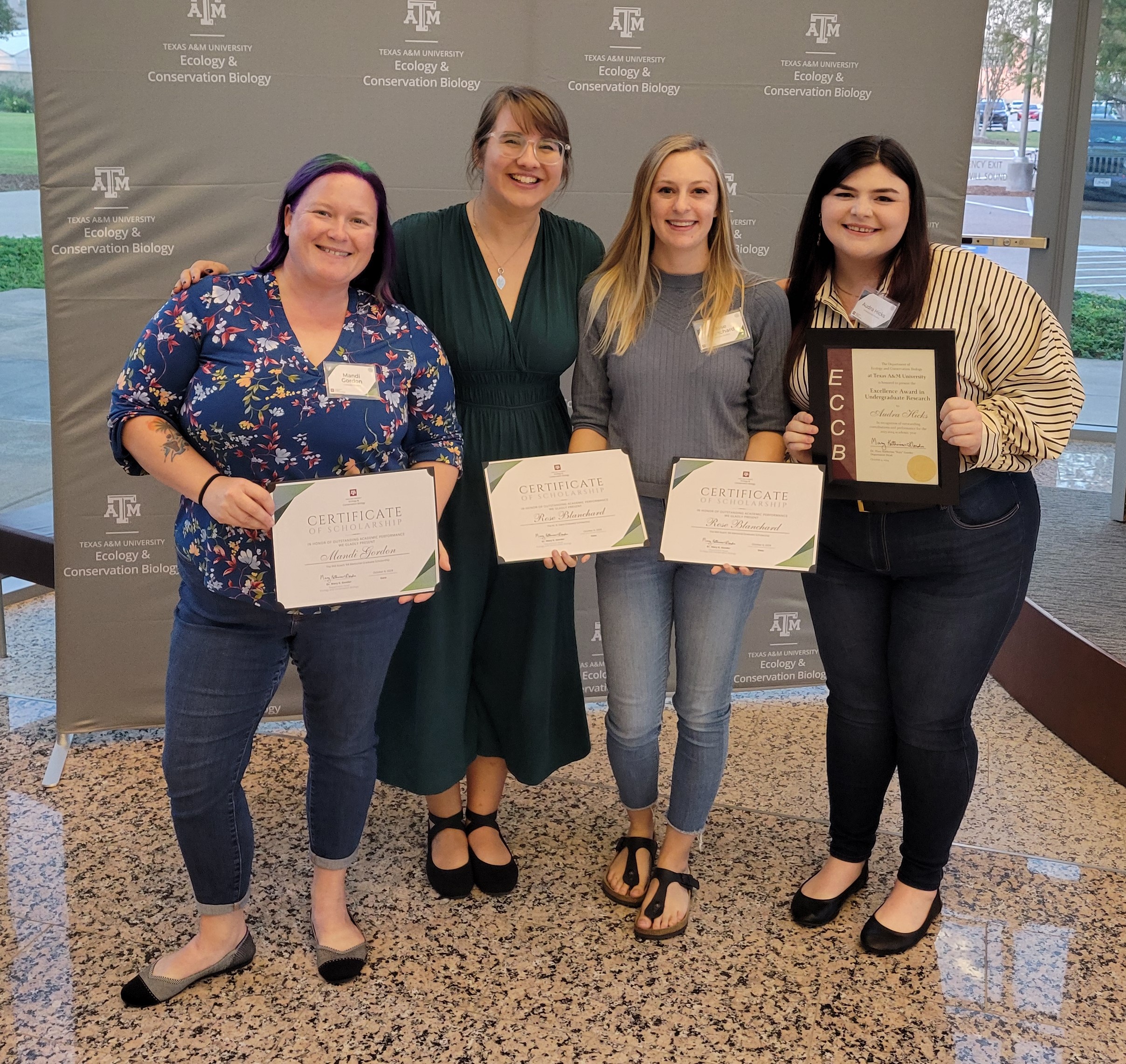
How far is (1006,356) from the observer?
1.89 m

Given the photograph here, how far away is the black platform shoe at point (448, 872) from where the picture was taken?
2.41 m

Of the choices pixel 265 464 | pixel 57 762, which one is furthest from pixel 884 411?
pixel 57 762

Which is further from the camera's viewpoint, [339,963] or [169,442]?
[339,963]

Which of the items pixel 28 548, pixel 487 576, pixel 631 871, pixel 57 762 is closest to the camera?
pixel 487 576

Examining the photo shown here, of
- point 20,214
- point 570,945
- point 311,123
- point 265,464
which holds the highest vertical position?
point 311,123

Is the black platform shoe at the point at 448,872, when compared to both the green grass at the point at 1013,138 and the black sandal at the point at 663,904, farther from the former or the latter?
the green grass at the point at 1013,138

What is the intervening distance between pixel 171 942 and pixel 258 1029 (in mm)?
368

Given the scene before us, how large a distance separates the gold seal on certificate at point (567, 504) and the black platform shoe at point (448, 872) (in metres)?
0.82

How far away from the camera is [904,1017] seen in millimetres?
2037

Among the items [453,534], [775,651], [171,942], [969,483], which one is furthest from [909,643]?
[171,942]

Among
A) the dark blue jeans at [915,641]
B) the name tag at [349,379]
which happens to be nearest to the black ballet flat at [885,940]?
the dark blue jeans at [915,641]

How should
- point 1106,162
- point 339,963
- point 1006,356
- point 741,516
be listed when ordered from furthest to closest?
1. point 1106,162
2. point 339,963
3. point 741,516
4. point 1006,356

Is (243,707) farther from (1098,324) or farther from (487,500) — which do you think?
(1098,324)

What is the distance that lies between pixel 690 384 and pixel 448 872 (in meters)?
1.26
